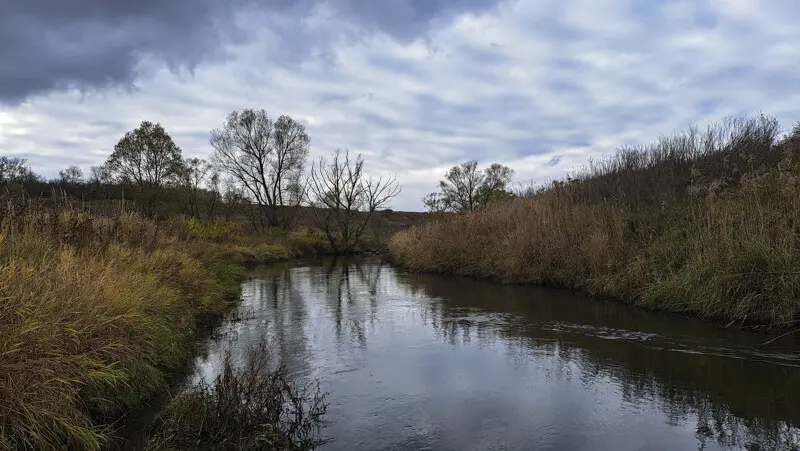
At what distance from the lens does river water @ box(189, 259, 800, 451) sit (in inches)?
190

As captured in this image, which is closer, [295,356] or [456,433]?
[456,433]

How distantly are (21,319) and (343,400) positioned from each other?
3289 millimetres

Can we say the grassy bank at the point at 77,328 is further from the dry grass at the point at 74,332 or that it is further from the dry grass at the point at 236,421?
the dry grass at the point at 236,421

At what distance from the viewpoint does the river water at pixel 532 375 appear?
4.82 m

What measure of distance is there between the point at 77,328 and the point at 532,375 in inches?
215

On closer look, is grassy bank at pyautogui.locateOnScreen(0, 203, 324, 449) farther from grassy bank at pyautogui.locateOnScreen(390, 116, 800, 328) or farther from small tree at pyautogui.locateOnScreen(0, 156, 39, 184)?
small tree at pyautogui.locateOnScreen(0, 156, 39, 184)

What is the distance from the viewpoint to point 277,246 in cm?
3303

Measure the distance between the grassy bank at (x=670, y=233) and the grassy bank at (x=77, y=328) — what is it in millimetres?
9563

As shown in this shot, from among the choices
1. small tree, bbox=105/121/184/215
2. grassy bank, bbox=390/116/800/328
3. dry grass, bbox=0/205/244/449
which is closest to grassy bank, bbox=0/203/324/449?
dry grass, bbox=0/205/244/449

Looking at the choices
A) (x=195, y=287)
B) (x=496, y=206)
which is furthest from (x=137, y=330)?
(x=496, y=206)

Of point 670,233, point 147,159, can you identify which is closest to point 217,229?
point 147,159

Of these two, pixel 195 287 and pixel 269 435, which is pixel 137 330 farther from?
pixel 195 287

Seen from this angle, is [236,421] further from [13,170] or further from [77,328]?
[13,170]

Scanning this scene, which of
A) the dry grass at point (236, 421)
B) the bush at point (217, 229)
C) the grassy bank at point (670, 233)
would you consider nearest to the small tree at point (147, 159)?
the bush at point (217, 229)
